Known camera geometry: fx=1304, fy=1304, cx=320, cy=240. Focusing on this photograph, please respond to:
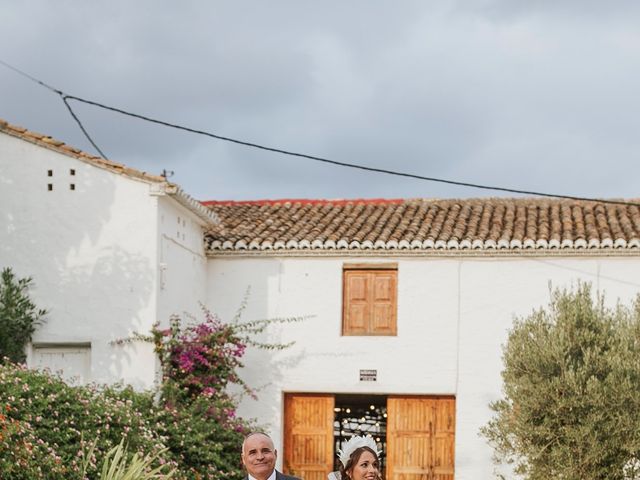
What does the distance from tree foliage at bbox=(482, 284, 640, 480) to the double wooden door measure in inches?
144

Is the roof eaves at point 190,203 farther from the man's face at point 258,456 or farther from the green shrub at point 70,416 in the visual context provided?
the man's face at point 258,456

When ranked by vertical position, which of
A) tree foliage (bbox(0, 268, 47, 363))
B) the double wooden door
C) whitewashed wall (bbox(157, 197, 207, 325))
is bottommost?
the double wooden door

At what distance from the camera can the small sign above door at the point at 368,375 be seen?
75.7 feet

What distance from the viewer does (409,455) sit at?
23.0 m

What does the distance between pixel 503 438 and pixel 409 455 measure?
12.6 feet

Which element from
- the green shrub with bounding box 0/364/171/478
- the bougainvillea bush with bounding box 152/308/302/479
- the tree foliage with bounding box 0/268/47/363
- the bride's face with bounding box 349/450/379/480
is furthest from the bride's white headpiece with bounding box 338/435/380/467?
the tree foliage with bounding box 0/268/47/363

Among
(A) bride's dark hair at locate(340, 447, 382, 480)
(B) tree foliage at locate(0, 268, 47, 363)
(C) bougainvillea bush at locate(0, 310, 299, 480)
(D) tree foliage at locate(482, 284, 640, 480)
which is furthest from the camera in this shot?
(B) tree foliage at locate(0, 268, 47, 363)

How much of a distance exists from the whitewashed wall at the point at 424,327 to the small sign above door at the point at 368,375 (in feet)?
0.26

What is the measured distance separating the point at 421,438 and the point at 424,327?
6.42ft

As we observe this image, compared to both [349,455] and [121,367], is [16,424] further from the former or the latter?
[349,455]

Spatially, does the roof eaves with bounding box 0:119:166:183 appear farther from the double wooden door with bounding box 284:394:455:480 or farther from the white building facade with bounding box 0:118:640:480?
the double wooden door with bounding box 284:394:455:480

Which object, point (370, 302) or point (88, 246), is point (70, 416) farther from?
point (370, 302)

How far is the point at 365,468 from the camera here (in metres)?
8.38

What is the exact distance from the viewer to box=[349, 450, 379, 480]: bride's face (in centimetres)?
836
